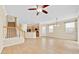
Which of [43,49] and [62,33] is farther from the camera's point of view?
[62,33]

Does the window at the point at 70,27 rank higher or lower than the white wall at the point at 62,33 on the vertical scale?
higher

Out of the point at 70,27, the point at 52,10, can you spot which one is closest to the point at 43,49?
the point at 52,10

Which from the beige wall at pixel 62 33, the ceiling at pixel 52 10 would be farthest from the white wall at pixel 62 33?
the ceiling at pixel 52 10

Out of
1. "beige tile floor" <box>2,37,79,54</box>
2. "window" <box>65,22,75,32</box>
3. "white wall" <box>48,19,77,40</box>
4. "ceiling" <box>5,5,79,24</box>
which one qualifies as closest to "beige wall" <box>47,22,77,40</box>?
"white wall" <box>48,19,77,40</box>

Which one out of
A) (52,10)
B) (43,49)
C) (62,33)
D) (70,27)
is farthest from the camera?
(62,33)

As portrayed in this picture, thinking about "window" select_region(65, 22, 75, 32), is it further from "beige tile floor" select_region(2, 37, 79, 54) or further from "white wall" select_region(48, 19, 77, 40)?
"beige tile floor" select_region(2, 37, 79, 54)

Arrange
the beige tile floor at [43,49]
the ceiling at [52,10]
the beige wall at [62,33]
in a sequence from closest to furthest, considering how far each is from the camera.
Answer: the beige tile floor at [43,49]
the ceiling at [52,10]
the beige wall at [62,33]

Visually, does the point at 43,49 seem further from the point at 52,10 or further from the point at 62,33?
the point at 62,33

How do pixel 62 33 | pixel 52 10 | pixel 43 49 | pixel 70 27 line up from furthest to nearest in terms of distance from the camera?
pixel 62 33 < pixel 70 27 < pixel 52 10 < pixel 43 49

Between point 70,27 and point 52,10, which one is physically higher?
point 52,10

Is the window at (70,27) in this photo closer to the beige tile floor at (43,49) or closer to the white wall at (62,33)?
the white wall at (62,33)

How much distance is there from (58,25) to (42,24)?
16.6 feet

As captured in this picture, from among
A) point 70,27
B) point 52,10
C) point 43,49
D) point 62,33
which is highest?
point 52,10
